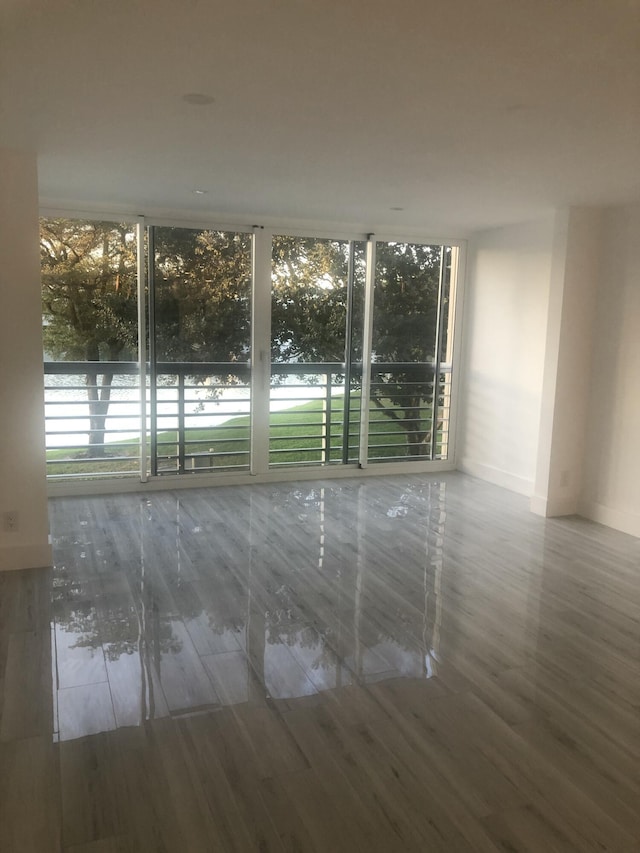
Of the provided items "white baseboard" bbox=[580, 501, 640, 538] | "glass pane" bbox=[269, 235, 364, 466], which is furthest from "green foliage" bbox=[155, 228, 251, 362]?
"white baseboard" bbox=[580, 501, 640, 538]

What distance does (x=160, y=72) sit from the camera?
7.65 ft

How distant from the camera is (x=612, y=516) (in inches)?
187

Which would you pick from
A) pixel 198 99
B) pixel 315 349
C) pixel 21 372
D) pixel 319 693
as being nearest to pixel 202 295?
pixel 315 349

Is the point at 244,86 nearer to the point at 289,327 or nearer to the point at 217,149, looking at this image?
the point at 217,149

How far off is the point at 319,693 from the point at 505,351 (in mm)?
4027

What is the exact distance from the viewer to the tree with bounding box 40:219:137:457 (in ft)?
16.3

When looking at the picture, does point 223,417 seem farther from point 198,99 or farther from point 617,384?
point 198,99

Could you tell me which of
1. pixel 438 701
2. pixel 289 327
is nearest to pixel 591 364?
pixel 289 327

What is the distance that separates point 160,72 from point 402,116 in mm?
987

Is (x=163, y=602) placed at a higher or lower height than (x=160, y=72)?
lower

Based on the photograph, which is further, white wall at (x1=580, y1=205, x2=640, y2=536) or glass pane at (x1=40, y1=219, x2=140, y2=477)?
glass pane at (x1=40, y1=219, x2=140, y2=477)

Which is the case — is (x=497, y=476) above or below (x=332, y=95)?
below

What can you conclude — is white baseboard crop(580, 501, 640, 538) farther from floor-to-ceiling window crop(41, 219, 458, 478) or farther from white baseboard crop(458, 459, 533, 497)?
floor-to-ceiling window crop(41, 219, 458, 478)

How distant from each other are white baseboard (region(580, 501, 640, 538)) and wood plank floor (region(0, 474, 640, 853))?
26cm
